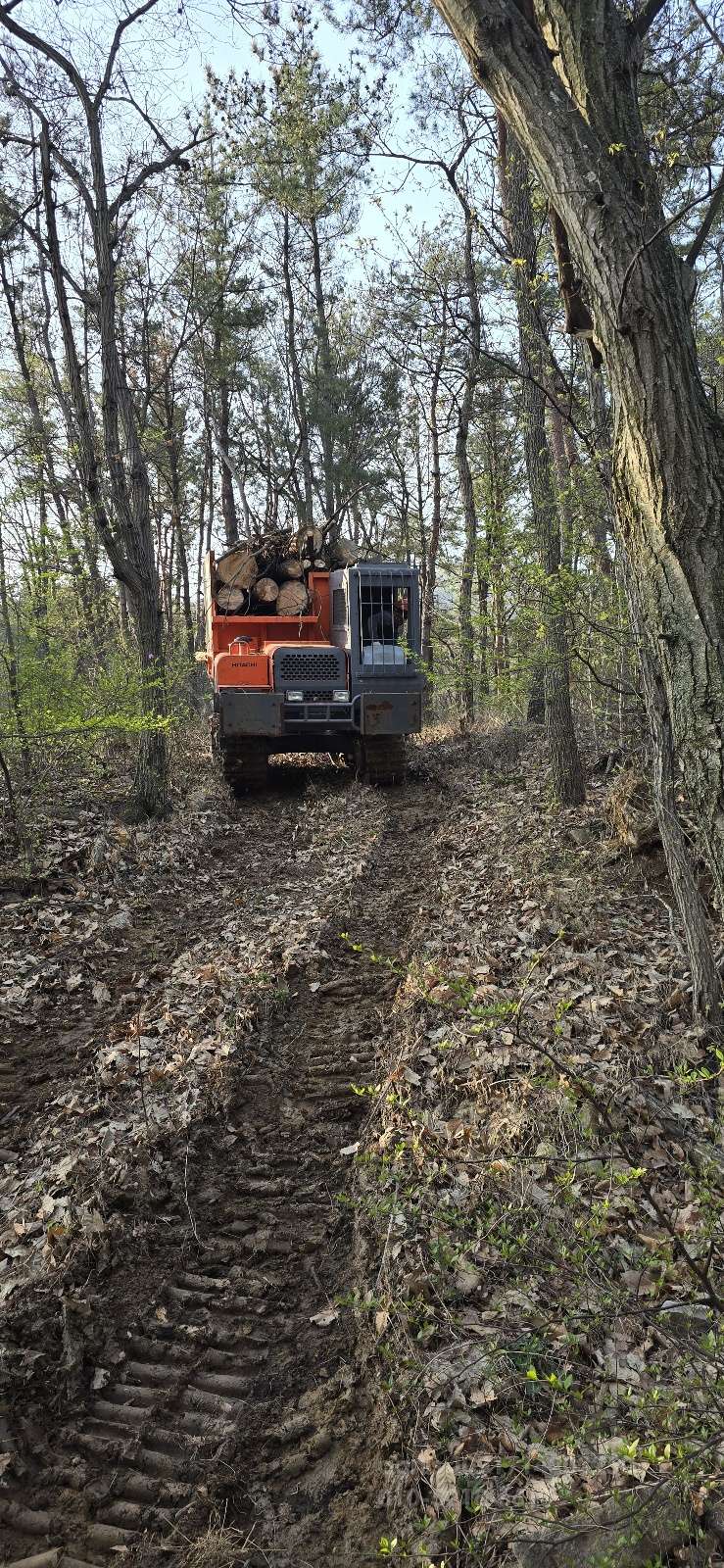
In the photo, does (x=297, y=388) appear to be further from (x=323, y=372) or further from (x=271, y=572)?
(x=271, y=572)

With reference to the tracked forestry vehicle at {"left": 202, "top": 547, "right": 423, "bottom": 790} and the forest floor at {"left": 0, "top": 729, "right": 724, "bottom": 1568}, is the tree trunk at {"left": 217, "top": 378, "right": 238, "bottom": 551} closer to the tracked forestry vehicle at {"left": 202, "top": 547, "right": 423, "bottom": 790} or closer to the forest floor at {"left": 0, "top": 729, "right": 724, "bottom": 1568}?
the tracked forestry vehicle at {"left": 202, "top": 547, "right": 423, "bottom": 790}

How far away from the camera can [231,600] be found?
11852 millimetres

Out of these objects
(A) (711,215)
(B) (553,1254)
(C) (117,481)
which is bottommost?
(B) (553,1254)

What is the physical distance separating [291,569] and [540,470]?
504 centimetres

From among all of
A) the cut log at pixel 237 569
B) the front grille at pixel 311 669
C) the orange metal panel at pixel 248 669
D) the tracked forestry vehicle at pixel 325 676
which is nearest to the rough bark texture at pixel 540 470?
the tracked forestry vehicle at pixel 325 676

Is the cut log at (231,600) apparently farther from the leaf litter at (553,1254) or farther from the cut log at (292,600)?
the leaf litter at (553,1254)

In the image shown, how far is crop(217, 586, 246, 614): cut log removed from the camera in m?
11.8

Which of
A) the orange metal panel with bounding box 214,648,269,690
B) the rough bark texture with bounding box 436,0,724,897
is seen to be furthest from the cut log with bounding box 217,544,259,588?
the rough bark texture with bounding box 436,0,724,897

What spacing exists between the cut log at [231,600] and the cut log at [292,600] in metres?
0.51

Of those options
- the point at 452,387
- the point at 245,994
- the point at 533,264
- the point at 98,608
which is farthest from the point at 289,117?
the point at 245,994

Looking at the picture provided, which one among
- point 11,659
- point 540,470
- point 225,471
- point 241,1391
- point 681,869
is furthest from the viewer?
point 225,471

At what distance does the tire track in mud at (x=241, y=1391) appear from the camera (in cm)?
231

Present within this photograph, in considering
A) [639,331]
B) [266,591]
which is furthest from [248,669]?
[639,331]

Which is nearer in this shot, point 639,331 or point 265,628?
point 639,331
